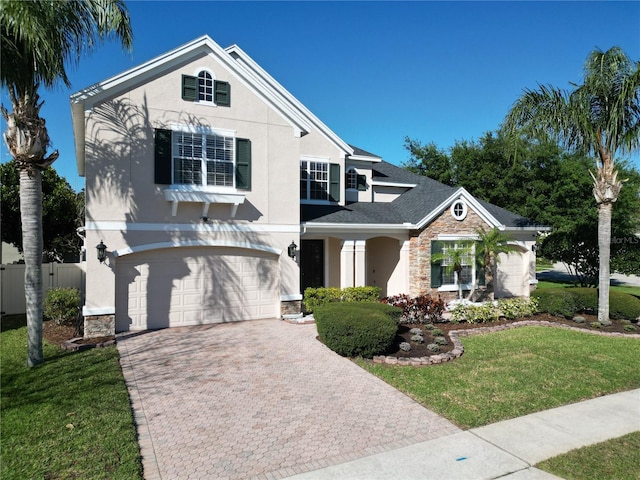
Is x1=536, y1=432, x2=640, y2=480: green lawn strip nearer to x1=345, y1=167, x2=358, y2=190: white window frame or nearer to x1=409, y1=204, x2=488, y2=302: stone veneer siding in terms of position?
x1=409, y1=204, x2=488, y2=302: stone veneer siding

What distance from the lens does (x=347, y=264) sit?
1573 centimetres

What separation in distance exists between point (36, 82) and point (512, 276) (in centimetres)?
1980

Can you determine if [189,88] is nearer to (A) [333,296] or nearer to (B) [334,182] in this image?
(B) [334,182]

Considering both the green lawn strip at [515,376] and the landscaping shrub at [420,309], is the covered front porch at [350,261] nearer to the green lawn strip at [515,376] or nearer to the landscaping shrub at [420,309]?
the landscaping shrub at [420,309]

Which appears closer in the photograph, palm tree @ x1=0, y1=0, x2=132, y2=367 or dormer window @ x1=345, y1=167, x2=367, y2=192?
palm tree @ x1=0, y1=0, x2=132, y2=367

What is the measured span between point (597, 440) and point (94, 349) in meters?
10.4

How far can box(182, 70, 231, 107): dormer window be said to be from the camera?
12555mm

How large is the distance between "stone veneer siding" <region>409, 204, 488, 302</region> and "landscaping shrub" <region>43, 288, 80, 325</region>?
39.3 feet

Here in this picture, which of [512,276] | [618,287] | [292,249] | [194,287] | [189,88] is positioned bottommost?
[618,287]

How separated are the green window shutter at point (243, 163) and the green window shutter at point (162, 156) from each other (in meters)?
2.07

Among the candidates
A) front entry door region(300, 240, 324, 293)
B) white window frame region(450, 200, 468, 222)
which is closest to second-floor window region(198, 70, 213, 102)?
front entry door region(300, 240, 324, 293)

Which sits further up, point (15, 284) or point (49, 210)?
point (49, 210)

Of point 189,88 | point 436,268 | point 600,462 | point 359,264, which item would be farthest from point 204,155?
point 600,462

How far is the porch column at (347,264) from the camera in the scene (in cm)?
1564
